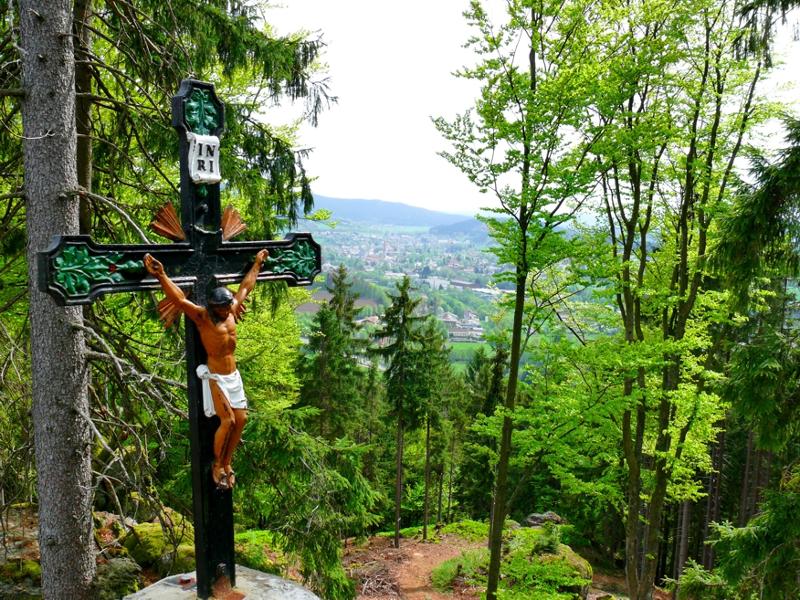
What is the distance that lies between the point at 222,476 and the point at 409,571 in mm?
17695

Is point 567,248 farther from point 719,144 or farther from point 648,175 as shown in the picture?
point 719,144

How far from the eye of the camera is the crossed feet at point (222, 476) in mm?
3121

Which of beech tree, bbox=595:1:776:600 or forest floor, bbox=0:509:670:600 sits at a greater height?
beech tree, bbox=595:1:776:600

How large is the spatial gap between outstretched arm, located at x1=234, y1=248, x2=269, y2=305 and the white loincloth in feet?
1.31

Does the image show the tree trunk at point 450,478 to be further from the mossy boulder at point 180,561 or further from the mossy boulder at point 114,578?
the mossy boulder at point 114,578

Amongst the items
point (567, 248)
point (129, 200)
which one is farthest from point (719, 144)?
point (129, 200)

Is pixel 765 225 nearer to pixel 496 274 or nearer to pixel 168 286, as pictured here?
pixel 496 274

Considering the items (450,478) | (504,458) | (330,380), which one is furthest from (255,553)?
(450,478)

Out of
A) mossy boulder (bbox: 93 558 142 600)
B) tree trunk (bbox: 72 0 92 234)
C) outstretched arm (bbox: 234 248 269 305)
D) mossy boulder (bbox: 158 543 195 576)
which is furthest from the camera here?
mossy boulder (bbox: 158 543 195 576)

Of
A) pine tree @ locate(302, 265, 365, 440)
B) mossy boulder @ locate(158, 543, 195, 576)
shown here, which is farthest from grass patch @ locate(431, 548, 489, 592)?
mossy boulder @ locate(158, 543, 195, 576)

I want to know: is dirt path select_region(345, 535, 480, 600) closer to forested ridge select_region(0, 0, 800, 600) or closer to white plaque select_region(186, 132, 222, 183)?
forested ridge select_region(0, 0, 800, 600)

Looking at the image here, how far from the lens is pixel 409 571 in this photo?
18.9 metres

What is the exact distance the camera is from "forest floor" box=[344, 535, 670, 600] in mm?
16766

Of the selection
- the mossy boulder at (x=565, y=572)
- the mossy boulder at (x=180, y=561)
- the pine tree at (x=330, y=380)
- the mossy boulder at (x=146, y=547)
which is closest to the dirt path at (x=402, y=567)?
the mossy boulder at (x=565, y=572)
